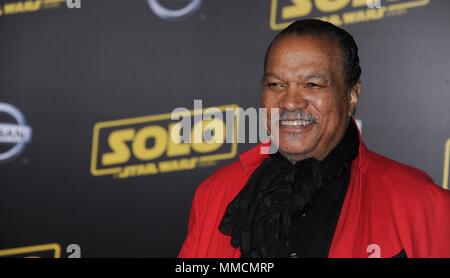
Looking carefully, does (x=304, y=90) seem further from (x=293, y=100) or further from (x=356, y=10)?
(x=356, y=10)

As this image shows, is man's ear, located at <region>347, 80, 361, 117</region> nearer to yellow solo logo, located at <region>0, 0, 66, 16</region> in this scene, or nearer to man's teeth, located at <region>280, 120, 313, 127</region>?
man's teeth, located at <region>280, 120, 313, 127</region>

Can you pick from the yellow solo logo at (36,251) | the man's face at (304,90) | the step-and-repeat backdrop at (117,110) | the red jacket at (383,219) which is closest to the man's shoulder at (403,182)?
the red jacket at (383,219)

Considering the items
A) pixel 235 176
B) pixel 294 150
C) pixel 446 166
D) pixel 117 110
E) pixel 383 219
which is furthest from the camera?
pixel 117 110

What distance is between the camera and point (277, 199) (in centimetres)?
116

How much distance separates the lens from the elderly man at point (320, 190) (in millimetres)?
1070

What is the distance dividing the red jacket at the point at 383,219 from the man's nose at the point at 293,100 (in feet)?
0.53

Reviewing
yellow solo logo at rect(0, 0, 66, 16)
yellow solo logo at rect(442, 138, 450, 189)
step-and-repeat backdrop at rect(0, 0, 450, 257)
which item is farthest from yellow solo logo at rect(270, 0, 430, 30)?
yellow solo logo at rect(0, 0, 66, 16)

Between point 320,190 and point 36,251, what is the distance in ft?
5.69

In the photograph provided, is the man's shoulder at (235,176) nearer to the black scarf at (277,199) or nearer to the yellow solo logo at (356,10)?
the black scarf at (277,199)

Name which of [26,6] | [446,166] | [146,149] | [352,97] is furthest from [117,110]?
[352,97]

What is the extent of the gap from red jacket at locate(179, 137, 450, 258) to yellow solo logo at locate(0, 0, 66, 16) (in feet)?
5.53

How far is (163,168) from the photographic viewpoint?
2551 mm
